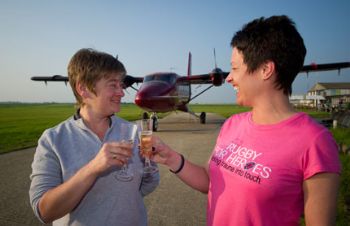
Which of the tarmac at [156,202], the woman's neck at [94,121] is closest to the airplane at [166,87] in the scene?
the tarmac at [156,202]

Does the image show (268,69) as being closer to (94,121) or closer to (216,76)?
(94,121)

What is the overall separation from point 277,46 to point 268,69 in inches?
6.2

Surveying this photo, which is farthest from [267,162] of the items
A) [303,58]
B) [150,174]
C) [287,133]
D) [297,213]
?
[150,174]

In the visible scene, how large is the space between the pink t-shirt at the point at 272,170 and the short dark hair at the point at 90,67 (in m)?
1.24

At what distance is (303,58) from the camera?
162cm

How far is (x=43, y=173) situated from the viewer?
176 centimetres

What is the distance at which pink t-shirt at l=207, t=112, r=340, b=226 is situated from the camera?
4.47 feet

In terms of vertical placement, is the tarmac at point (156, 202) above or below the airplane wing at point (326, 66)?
below

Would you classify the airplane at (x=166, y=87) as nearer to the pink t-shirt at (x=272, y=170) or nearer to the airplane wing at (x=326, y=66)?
the airplane wing at (x=326, y=66)

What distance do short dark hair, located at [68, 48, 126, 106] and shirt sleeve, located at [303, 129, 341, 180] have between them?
1.60 m

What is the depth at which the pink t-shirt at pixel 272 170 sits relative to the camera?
4.47 feet

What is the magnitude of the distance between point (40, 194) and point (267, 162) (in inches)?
62.1

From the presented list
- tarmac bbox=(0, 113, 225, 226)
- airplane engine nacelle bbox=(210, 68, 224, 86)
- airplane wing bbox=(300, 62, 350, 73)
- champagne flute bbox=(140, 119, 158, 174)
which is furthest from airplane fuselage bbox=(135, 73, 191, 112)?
champagne flute bbox=(140, 119, 158, 174)

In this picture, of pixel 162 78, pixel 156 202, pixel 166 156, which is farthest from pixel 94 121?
pixel 162 78
